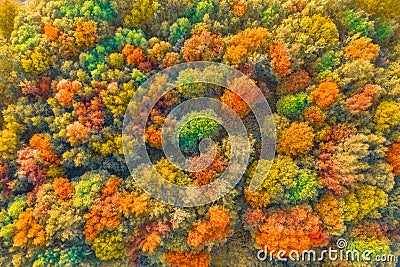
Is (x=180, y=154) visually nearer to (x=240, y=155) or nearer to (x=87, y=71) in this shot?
(x=240, y=155)

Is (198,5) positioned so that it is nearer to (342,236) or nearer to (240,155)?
(240,155)

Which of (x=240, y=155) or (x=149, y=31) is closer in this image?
(x=240, y=155)

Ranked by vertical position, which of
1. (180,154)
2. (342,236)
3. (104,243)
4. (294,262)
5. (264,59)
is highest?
(264,59)

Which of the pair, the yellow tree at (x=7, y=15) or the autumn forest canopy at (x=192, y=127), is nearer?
the autumn forest canopy at (x=192, y=127)

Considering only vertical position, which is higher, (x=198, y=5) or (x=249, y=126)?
(x=198, y=5)

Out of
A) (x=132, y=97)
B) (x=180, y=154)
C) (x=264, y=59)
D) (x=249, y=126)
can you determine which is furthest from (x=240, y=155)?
(x=132, y=97)

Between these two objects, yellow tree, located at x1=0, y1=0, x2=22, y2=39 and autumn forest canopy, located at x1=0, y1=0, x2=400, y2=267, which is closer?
autumn forest canopy, located at x1=0, y1=0, x2=400, y2=267

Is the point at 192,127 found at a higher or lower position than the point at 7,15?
lower

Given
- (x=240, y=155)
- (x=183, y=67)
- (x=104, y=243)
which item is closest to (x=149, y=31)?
(x=183, y=67)

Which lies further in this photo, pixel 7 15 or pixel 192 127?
pixel 7 15
